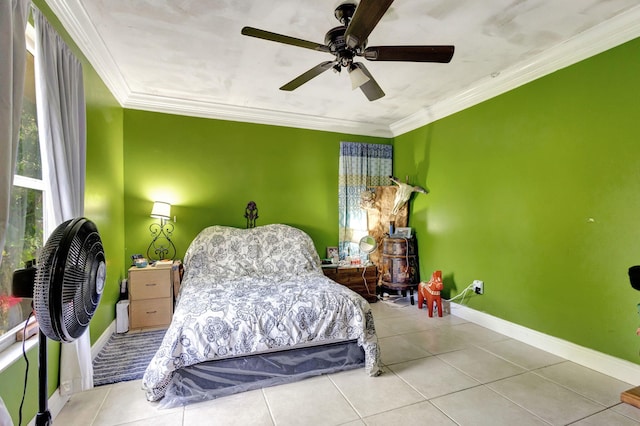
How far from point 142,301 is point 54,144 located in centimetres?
194

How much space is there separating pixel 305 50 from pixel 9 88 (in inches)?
75.7

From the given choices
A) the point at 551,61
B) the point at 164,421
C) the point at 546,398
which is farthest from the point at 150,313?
the point at 551,61

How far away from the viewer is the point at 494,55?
2.61 m

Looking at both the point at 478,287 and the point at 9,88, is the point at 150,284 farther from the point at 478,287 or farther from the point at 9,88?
the point at 478,287

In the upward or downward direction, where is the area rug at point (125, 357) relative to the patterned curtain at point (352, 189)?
downward

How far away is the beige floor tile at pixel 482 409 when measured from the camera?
69.7 inches

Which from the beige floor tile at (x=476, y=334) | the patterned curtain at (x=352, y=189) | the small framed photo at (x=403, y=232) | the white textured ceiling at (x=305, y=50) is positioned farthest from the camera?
the patterned curtain at (x=352, y=189)

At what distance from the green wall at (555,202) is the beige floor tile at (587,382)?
7.9 inches

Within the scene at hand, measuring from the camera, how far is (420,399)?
1.99 m

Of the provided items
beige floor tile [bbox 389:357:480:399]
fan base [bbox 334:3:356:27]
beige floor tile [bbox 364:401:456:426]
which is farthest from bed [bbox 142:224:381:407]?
fan base [bbox 334:3:356:27]

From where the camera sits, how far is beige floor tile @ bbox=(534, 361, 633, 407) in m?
2.00

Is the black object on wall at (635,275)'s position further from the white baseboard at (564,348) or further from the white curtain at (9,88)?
the white curtain at (9,88)

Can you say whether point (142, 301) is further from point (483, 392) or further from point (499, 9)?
point (499, 9)

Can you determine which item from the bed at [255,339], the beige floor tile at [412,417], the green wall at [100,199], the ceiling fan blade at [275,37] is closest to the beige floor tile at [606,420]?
the beige floor tile at [412,417]
